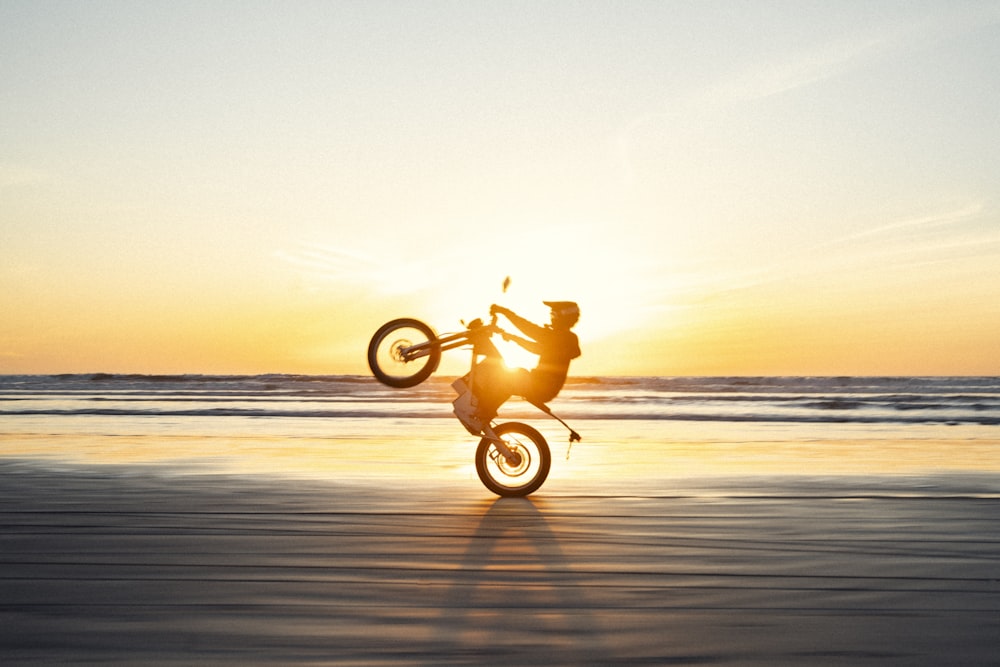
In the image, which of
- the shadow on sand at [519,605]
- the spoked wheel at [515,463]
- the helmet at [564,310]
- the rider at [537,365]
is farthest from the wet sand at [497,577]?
the helmet at [564,310]

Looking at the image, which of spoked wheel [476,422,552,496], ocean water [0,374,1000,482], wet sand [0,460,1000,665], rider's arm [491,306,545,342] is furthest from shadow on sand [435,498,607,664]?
ocean water [0,374,1000,482]

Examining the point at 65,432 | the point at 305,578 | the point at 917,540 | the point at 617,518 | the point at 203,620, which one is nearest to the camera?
the point at 203,620

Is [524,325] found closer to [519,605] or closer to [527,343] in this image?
[527,343]

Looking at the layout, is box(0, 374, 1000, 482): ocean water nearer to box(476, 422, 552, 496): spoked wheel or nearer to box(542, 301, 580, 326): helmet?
box(476, 422, 552, 496): spoked wheel

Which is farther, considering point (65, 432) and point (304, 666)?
point (65, 432)

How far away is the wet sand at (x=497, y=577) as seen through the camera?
233 inches

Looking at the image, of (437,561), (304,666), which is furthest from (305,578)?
(304,666)

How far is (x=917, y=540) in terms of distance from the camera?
974 centimetres

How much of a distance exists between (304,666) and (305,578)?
234cm

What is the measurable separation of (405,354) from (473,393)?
105cm

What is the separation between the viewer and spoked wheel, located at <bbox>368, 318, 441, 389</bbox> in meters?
13.5

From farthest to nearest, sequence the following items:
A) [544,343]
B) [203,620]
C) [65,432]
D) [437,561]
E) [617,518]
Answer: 1. [65,432]
2. [544,343]
3. [617,518]
4. [437,561]
5. [203,620]

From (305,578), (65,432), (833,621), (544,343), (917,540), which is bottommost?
(833,621)

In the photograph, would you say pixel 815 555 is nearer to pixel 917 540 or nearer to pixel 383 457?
pixel 917 540
